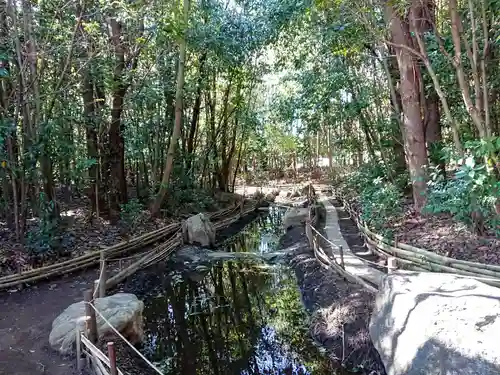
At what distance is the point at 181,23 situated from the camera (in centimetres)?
1001

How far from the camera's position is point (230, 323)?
6.68 m

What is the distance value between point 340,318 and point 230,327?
1.80 meters

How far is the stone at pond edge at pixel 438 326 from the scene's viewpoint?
10.1 feet

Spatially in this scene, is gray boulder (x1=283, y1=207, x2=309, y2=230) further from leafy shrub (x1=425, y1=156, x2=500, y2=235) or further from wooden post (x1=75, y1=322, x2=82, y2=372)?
wooden post (x1=75, y1=322, x2=82, y2=372)

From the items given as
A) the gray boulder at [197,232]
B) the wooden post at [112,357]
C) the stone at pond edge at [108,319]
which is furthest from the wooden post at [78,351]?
the gray boulder at [197,232]

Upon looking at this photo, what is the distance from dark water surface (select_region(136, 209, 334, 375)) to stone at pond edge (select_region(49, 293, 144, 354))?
0.46 m

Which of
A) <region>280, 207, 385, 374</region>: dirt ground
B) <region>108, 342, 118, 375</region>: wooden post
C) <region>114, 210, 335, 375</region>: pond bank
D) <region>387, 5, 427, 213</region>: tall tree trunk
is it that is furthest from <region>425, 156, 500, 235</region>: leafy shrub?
<region>108, 342, 118, 375</region>: wooden post

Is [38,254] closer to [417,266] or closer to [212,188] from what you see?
[417,266]

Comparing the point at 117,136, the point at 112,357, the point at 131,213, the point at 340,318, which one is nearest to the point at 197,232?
the point at 131,213

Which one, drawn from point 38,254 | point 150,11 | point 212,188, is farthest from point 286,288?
point 212,188

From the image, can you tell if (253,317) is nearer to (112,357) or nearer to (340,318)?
(340,318)

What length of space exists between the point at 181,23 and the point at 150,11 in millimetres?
765

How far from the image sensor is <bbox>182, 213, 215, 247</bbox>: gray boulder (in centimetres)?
1162

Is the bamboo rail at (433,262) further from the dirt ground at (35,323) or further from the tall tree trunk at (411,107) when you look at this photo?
the dirt ground at (35,323)
